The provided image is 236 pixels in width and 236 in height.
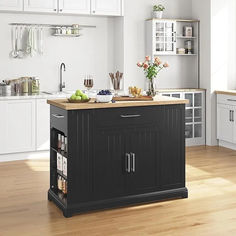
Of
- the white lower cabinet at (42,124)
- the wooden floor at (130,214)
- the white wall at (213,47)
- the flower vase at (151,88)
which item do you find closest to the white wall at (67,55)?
the white lower cabinet at (42,124)

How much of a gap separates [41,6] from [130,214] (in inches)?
140

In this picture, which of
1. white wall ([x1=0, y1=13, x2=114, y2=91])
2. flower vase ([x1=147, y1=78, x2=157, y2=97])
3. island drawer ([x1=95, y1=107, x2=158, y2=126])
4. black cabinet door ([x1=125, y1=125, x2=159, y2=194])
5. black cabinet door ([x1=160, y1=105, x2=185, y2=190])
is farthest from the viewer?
white wall ([x1=0, y1=13, x2=114, y2=91])

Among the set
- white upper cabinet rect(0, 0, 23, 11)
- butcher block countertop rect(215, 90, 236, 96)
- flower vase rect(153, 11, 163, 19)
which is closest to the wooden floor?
butcher block countertop rect(215, 90, 236, 96)

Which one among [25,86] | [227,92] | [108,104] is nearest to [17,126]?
[25,86]

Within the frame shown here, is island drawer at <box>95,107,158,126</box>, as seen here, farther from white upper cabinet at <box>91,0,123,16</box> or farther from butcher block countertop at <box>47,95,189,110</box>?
white upper cabinet at <box>91,0,123,16</box>

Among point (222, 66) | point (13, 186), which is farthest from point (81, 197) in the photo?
point (222, 66)

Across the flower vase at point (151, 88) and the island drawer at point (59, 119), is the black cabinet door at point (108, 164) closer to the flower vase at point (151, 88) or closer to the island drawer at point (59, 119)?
the island drawer at point (59, 119)

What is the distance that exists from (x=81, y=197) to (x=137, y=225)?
57 centimetres

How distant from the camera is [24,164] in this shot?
19.5 feet

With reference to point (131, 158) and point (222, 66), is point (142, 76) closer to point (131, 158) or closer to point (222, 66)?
point (222, 66)

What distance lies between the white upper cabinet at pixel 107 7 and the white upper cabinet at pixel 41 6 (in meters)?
0.57

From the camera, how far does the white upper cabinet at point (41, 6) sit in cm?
632

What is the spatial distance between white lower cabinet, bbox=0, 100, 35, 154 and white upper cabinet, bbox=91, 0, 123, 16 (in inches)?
65.2

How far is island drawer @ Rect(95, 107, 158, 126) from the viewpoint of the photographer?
402 centimetres
